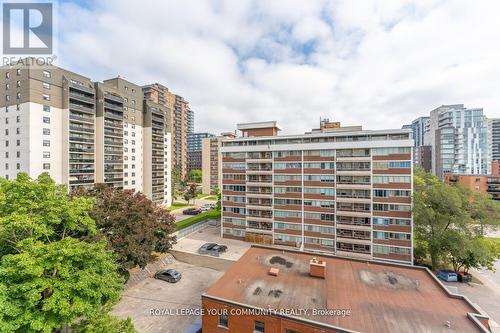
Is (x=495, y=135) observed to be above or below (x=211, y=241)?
above

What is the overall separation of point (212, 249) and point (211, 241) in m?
5.70

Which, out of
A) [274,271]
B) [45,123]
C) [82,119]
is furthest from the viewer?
[82,119]

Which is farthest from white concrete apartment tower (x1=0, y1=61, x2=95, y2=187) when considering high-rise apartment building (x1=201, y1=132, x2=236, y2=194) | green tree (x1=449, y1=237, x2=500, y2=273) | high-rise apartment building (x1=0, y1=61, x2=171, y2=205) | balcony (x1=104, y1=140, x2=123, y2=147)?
green tree (x1=449, y1=237, x2=500, y2=273)

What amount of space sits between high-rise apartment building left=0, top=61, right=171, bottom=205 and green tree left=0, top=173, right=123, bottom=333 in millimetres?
32145

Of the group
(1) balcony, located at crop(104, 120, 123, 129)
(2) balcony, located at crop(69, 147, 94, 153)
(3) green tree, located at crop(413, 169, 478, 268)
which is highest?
(1) balcony, located at crop(104, 120, 123, 129)

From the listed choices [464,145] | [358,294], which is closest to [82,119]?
[358,294]

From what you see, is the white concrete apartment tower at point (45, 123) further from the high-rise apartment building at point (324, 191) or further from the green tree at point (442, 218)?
the green tree at point (442, 218)

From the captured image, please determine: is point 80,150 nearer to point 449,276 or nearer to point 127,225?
point 127,225

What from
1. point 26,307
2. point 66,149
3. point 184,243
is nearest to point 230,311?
point 26,307

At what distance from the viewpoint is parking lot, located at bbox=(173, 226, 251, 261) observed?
35.3 m

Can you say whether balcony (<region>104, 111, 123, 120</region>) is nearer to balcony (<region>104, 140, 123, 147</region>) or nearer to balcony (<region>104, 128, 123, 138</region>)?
balcony (<region>104, 128, 123, 138</region>)

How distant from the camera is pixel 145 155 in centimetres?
6359

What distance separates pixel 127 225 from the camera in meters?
25.5

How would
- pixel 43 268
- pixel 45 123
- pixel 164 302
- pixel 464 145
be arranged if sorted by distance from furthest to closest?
pixel 464 145 → pixel 45 123 → pixel 164 302 → pixel 43 268
